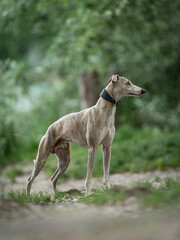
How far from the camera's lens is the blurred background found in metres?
11.0

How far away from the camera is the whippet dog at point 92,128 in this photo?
582 centimetres

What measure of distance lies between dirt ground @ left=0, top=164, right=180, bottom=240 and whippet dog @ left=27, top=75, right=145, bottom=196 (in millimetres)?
1054

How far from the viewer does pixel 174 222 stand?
11.9 feet

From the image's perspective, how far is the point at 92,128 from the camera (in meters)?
5.82

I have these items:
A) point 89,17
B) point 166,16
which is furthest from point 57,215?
point 166,16

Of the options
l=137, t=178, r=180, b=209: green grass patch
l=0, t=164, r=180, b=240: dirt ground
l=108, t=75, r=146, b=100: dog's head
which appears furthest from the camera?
l=108, t=75, r=146, b=100: dog's head

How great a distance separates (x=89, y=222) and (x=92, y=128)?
82.3 inches

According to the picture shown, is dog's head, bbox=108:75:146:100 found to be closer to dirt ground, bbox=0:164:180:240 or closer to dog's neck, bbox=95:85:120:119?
dog's neck, bbox=95:85:120:119

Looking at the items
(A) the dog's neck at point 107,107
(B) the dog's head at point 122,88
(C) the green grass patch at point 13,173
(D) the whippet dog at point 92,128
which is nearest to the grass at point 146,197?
(D) the whippet dog at point 92,128

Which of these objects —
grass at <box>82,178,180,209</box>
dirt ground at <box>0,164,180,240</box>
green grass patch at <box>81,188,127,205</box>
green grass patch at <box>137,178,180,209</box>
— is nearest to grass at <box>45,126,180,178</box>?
grass at <box>82,178,180,209</box>

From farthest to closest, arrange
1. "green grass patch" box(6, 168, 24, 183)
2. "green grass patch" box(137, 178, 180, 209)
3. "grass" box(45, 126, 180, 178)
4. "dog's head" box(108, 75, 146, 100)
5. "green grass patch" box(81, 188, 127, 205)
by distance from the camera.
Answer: "green grass patch" box(6, 168, 24, 183), "grass" box(45, 126, 180, 178), "dog's head" box(108, 75, 146, 100), "green grass patch" box(81, 188, 127, 205), "green grass patch" box(137, 178, 180, 209)

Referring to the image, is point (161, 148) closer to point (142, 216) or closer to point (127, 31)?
point (127, 31)

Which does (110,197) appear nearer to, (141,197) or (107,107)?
(141,197)

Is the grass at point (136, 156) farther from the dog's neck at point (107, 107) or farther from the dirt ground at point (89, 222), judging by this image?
the dirt ground at point (89, 222)
